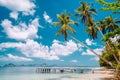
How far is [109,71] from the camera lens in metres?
44.2

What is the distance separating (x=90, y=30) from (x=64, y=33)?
385cm

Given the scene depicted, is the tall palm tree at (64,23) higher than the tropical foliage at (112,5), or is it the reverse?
the tall palm tree at (64,23)

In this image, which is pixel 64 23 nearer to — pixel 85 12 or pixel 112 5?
pixel 85 12

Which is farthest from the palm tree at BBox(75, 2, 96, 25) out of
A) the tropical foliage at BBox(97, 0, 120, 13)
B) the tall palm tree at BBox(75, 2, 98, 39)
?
the tropical foliage at BBox(97, 0, 120, 13)

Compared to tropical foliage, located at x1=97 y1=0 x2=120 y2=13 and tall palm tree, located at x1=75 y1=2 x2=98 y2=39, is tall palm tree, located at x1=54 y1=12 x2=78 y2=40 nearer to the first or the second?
tall palm tree, located at x1=75 y1=2 x2=98 y2=39

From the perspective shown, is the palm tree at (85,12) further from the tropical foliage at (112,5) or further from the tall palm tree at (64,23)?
the tropical foliage at (112,5)

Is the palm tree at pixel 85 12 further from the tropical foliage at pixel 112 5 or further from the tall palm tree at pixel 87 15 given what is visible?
the tropical foliage at pixel 112 5

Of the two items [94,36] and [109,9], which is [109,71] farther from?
[109,9]

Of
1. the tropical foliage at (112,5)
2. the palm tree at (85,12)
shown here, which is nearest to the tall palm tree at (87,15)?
the palm tree at (85,12)

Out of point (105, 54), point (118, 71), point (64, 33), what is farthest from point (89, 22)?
point (105, 54)

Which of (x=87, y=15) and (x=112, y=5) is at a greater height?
(x=87, y=15)

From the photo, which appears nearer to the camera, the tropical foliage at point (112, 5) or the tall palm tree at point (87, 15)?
the tropical foliage at point (112, 5)

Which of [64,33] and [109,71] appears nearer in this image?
[64,33]

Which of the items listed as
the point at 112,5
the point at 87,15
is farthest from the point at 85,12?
the point at 112,5
